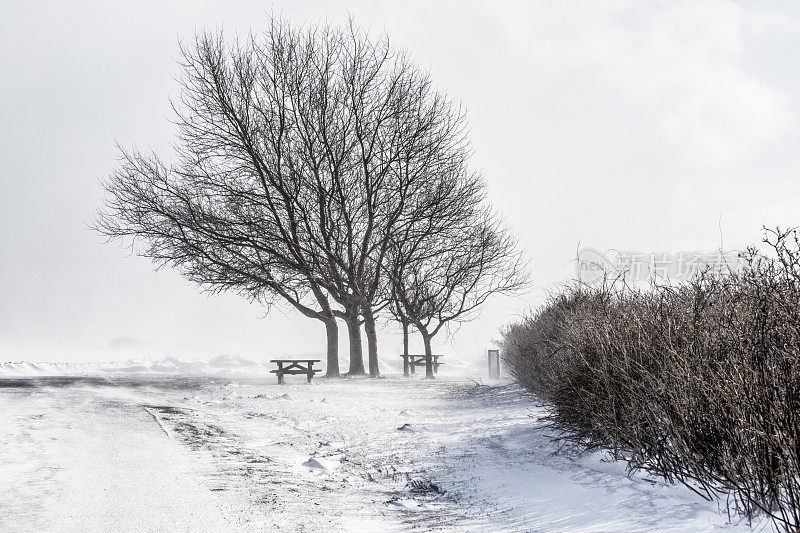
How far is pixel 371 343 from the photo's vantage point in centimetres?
2420

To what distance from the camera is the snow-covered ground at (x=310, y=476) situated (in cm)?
469

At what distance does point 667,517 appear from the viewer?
4.43 m

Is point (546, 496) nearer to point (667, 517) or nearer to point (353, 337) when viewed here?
point (667, 517)

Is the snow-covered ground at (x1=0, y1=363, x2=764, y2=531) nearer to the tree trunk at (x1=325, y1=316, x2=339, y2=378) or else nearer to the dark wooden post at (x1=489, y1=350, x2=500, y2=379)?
the tree trunk at (x1=325, y1=316, x2=339, y2=378)

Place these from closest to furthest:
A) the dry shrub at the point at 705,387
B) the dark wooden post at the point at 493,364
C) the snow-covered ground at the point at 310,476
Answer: the dry shrub at the point at 705,387
the snow-covered ground at the point at 310,476
the dark wooden post at the point at 493,364

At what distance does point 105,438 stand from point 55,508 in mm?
3170

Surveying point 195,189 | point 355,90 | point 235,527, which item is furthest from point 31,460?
point 355,90

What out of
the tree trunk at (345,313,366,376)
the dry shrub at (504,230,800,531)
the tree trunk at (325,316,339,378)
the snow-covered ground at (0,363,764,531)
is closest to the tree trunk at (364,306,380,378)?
the tree trunk at (345,313,366,376)

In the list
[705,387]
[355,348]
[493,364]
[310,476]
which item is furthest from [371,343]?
[705,387]

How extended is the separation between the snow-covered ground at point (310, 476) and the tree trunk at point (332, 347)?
1208cm

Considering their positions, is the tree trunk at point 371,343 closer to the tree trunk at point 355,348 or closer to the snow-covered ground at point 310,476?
the tree trunk at point 355,348

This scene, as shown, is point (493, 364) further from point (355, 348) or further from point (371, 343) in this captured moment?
point (355, 348)

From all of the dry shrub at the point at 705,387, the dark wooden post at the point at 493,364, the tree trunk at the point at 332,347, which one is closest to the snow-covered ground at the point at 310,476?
the dry shrub at the point at 705,387

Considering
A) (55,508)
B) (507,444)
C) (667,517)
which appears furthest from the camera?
(507,444)
